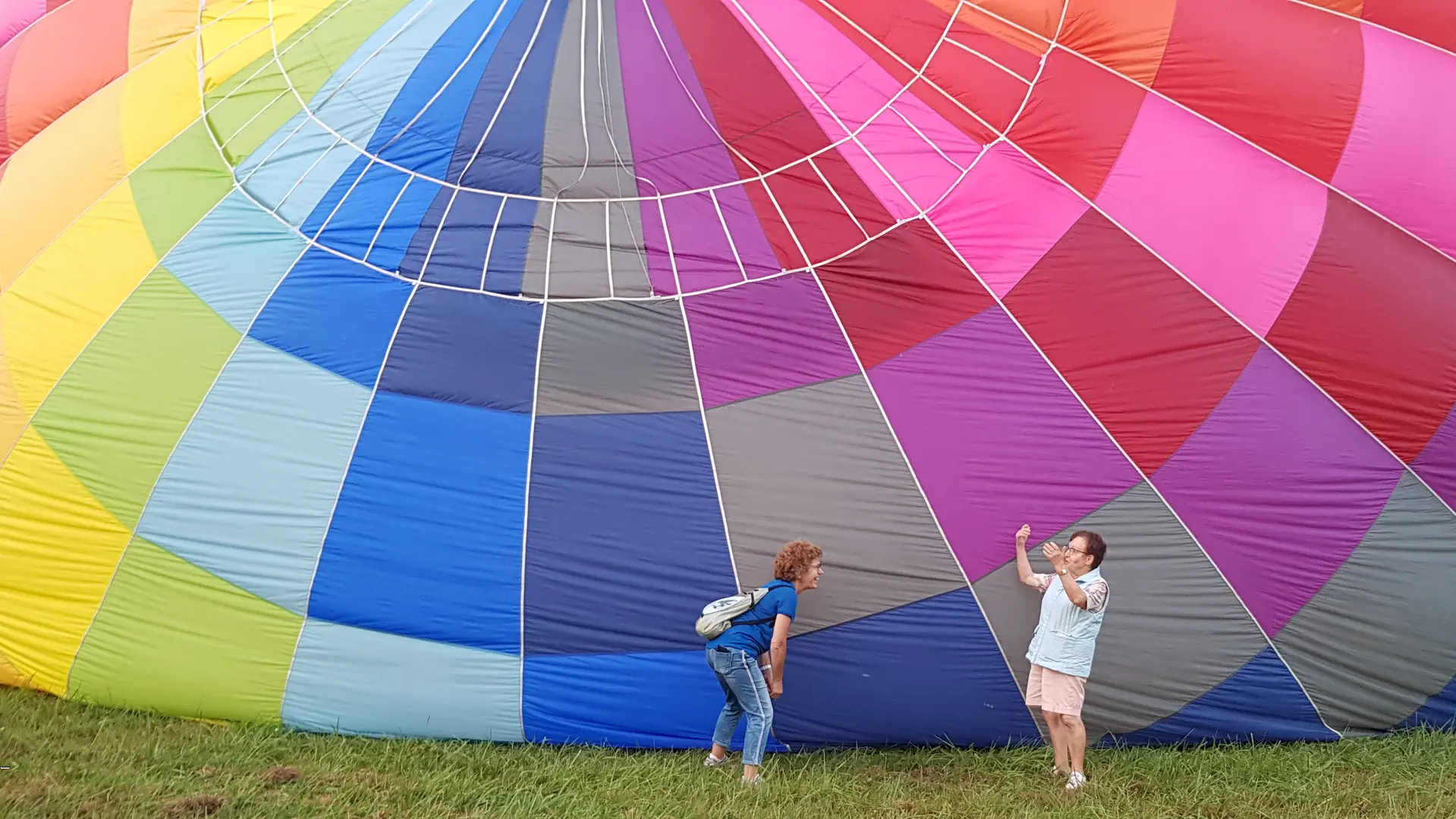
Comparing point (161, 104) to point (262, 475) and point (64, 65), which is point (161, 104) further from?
point (262, 475)

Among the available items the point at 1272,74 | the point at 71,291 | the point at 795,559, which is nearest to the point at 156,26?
the point at 71,291

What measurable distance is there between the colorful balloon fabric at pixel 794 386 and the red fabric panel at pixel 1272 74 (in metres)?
0.02

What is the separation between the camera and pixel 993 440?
5.82 meters

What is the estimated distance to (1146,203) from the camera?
235 inches

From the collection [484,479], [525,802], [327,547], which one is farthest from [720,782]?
→ [327,547]

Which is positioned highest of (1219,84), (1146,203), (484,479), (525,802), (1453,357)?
(1219,84)

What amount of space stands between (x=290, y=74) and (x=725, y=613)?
10.8 ft

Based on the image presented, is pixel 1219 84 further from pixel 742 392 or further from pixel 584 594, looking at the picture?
pixel 584 594

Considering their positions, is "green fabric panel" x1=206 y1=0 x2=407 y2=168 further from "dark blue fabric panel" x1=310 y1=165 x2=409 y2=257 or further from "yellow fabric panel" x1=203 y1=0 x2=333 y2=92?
"dark blue fabric panel" x1=310 y1=165 x2=409 y2=257

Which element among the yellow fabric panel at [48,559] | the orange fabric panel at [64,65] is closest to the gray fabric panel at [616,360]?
the yellow fabric panel at [48,559]

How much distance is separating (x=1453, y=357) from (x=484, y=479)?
4.20 meters

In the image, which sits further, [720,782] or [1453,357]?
[1453,357]

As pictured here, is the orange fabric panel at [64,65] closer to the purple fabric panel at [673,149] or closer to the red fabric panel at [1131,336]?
the purple fabric panel at [673,149]

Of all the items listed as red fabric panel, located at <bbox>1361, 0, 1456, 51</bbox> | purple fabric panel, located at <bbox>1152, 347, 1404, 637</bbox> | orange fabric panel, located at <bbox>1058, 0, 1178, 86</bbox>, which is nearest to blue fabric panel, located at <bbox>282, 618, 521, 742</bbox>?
purple fabric panel, located at <bbox>1152, 347, 1404, 637</bbox>
